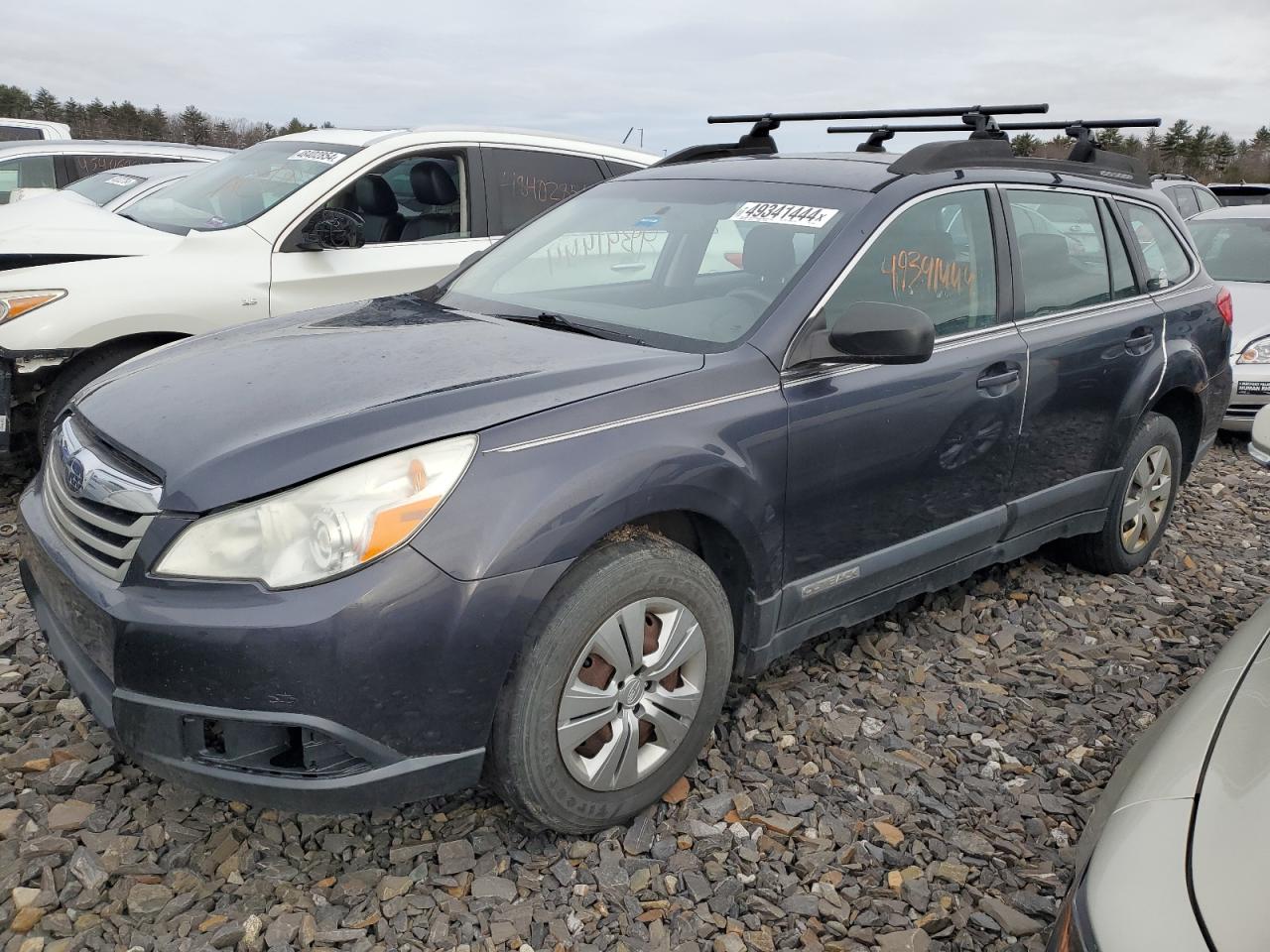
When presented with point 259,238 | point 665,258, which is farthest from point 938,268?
point 259,238

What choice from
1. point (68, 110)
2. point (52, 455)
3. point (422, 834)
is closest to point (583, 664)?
point (422, 834)

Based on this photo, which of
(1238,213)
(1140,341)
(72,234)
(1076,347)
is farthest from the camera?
(1238,213)

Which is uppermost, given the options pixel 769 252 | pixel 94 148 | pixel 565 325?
pixel 94 148

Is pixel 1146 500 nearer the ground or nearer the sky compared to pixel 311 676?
nearer the ground

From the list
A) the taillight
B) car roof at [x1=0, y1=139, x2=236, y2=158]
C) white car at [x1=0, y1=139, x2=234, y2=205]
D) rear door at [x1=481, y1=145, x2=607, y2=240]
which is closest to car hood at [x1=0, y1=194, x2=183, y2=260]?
rear door at [x1=481, y1=145, x2=607, y2=240]

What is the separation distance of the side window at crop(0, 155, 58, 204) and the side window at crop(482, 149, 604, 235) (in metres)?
6.03

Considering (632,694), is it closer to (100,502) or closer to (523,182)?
(100,502)

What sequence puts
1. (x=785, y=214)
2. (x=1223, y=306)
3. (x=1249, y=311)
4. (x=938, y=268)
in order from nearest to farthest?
(x=785, y=214), (x=938, y=268), (x=1223, y=306), (x=1249, y=311)

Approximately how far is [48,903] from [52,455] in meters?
1.10

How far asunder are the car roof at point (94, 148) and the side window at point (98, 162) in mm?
60

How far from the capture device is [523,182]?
18.5ft

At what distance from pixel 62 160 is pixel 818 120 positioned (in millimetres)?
8245

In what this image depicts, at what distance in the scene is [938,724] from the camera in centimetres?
312

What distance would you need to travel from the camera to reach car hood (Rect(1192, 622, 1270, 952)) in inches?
48.3
